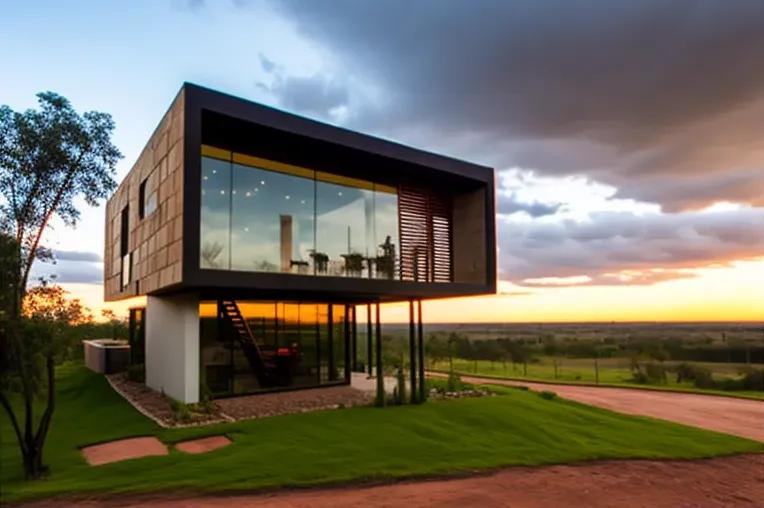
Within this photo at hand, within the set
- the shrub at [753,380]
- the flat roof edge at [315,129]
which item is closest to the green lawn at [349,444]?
the flat roof edge at [315,129]

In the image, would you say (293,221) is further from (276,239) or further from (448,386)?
(448,386)

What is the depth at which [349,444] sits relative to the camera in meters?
9.18

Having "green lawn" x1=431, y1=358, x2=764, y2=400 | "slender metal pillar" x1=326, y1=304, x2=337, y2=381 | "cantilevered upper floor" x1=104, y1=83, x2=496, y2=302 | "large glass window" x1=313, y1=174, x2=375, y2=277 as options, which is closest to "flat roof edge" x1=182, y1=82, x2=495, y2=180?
"cantilevered upper floor" x1=104, y1=83, x2=496, y2=302

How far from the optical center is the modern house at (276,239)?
411 inches

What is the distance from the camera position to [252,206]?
11180mm

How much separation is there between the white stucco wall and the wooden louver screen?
17.7ft

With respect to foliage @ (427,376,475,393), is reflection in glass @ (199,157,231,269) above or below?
above

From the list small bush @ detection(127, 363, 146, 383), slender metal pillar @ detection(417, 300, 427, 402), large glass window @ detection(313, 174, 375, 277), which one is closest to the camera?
large glass window @ detection(313, 174, 375, 277)

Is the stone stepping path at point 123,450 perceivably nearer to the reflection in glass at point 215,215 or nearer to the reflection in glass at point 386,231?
the reflection in glass at point 215,215

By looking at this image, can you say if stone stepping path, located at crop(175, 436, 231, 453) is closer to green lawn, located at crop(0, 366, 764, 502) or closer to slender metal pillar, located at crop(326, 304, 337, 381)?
green lawn, located at crop(0, 366, 764, 502)

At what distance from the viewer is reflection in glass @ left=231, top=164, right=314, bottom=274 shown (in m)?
10.9

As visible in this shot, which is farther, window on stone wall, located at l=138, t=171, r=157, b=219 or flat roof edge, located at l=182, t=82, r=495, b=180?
window on stone wall, located at l=138, t=171, r=157, b=219

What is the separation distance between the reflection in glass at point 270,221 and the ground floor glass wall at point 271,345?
9.33 feet

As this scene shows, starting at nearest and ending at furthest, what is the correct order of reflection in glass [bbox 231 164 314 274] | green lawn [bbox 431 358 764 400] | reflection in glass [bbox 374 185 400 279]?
reflection in glass [bbox 231 164 314 274] → reflection in glass [bbox 374 185 400 279] → green lawn [bbox 431 358 764 400]
